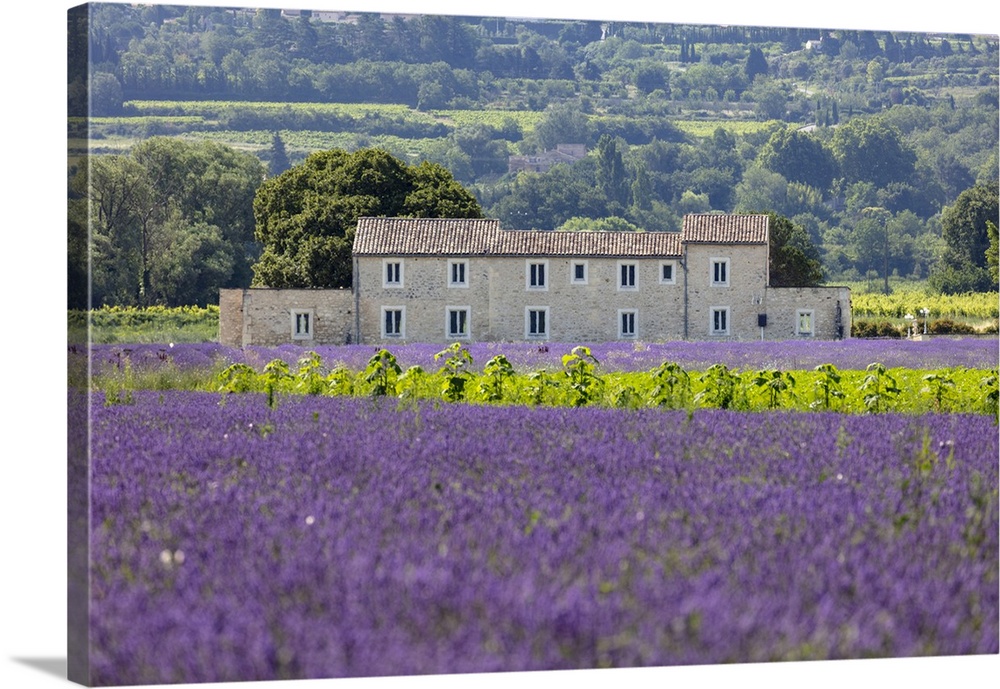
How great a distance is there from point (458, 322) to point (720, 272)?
2262 millimetres

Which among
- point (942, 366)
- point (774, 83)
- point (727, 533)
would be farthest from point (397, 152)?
point (727, 533)

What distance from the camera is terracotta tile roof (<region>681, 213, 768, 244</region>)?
9344 millimetres

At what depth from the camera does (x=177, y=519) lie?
5.98 meters

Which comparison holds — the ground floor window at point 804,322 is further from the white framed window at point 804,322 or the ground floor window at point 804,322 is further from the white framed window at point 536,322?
the white framed window at point 536,322

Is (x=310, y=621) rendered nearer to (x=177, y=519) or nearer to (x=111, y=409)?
(x=177, y=519)

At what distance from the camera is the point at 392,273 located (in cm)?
1098

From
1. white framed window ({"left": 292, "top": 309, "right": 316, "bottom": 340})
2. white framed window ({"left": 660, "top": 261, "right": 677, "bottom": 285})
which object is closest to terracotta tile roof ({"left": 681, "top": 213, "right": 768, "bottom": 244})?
white framed window ({"left": 660, "top": 261, "right": 677, "bottom": 285})

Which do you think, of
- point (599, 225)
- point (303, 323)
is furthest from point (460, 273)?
point (303, 323)

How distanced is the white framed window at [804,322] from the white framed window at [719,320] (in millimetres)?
587

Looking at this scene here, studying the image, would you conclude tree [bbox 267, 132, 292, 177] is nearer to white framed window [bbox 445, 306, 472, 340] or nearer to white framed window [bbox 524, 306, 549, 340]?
white framed window [bbox 445, 306, 472, 340]

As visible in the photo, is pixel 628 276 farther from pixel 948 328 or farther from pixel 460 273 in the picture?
pixel 948 328

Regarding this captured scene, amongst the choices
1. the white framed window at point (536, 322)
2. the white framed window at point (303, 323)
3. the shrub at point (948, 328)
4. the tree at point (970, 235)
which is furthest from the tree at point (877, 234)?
the white framed window at point (303, 323)

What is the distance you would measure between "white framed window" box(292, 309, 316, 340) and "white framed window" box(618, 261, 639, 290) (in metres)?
2.12

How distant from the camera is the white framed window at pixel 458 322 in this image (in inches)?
369
